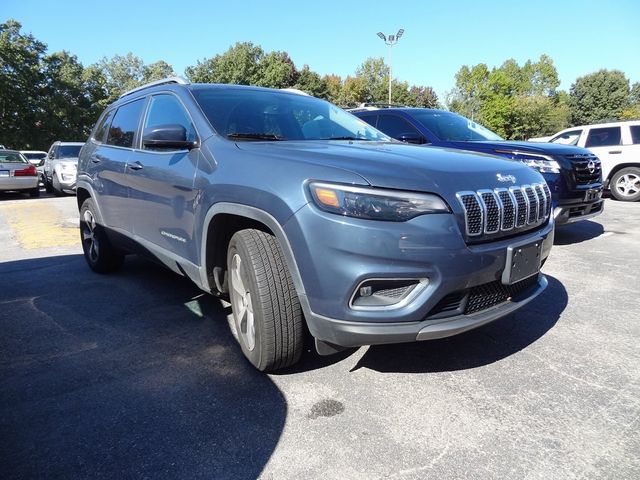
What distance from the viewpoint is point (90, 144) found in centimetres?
495

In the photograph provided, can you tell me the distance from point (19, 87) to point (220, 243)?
141 ft

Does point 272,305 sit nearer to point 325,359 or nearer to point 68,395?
point 325,359

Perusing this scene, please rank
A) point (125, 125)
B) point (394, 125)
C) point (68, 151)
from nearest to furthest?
point (125, 125) → point (394, 125) → point (68, 151)

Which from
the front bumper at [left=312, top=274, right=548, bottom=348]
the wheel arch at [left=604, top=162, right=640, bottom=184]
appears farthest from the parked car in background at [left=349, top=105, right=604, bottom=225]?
the wheel arch at [left=604, top=162, right=640, bottom=184]

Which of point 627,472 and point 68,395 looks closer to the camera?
point 627,472

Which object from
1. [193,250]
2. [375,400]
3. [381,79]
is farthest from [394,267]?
[381,79]

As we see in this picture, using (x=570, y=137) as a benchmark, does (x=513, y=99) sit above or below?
above

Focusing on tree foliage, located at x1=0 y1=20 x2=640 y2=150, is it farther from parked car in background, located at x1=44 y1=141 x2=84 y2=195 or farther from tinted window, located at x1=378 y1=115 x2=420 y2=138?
tinted window, located at x1=378 y1=115 x2=420 y2=138

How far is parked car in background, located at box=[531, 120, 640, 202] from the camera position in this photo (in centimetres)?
1031

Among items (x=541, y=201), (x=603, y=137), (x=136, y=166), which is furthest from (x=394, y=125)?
(x=603, y=137)

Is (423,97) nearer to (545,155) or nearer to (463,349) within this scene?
(545,155)

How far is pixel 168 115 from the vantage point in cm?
339

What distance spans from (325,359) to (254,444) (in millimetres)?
892

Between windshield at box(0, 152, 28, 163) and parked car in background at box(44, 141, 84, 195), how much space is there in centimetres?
79
